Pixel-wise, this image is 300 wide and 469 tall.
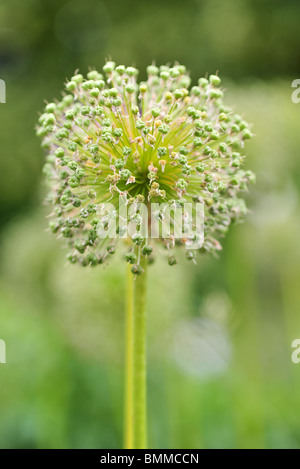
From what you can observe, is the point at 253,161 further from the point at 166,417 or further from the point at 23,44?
the point at 23,44

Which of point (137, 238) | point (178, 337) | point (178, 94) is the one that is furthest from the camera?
point (178, 337)

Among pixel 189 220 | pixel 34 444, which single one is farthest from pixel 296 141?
pixel 34 444

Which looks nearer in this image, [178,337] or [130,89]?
[130,89]

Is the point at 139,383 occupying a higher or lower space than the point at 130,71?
lower

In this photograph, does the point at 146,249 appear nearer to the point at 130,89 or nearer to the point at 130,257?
the point at 130,257

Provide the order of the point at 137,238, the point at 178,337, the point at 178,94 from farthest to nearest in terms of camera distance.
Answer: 1. the point at 178,337
2. the point at 178,94
3. the point at 137,238

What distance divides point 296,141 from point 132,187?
2.39 m

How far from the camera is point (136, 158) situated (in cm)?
179

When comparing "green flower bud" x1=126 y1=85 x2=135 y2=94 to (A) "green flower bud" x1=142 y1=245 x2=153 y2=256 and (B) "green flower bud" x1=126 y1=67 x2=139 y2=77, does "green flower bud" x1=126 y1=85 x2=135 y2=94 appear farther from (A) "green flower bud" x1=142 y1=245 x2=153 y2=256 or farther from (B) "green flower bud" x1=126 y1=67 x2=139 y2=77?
(A) "green flower bud" x1=142 y1=245 x2=153 y2=256

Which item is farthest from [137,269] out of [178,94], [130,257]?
[178,94]

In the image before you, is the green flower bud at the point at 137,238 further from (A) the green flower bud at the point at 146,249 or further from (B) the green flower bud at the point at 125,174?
(B) the green flower bud at the point at 125,174

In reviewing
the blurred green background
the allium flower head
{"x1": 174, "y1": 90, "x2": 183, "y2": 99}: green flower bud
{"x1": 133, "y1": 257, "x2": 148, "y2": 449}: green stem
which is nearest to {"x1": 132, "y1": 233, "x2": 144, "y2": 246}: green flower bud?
the allium flower head

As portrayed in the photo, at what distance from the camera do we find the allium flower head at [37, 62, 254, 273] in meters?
1.77

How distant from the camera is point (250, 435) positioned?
2.96 metres
